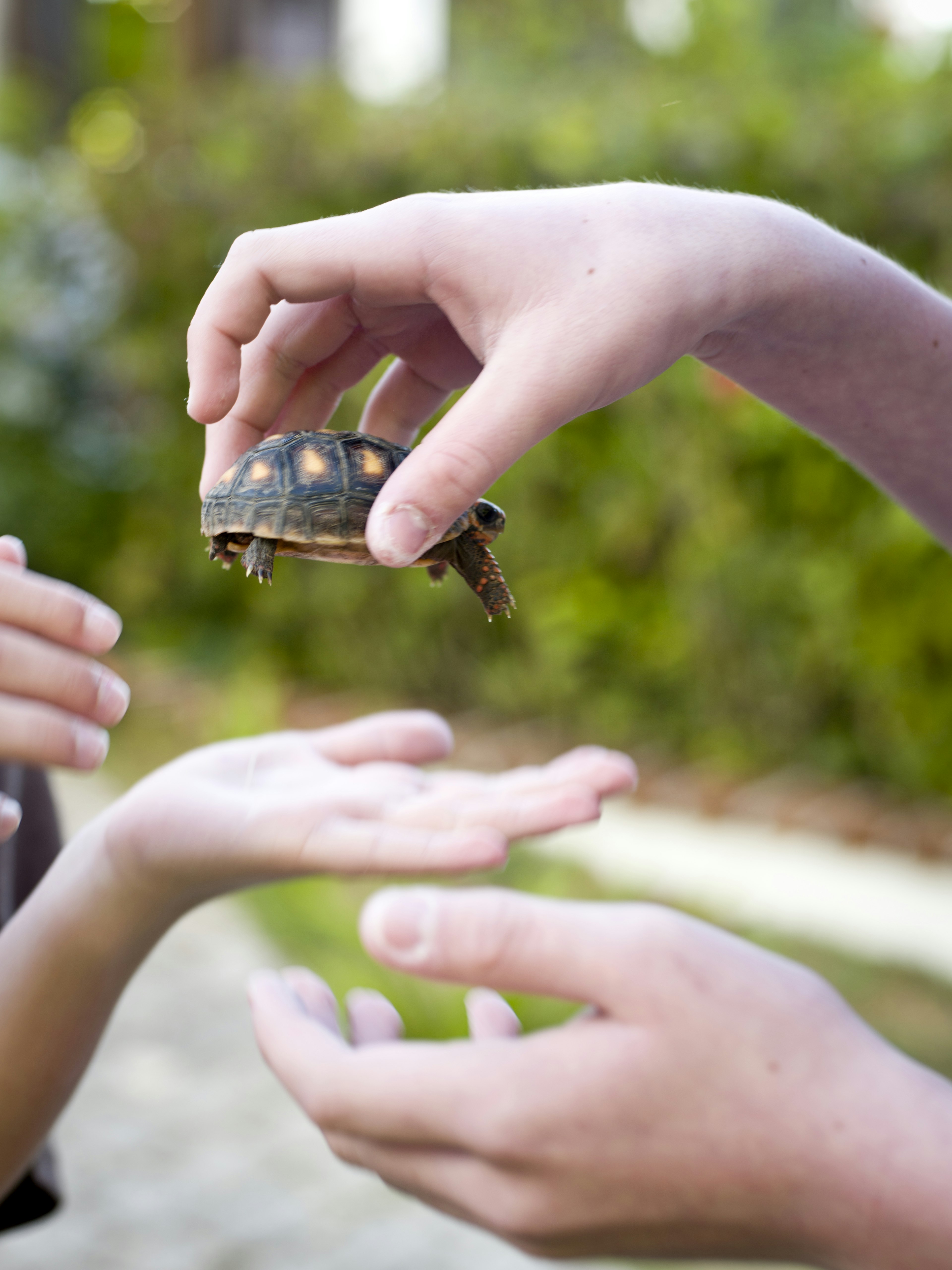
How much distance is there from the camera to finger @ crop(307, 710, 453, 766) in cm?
132

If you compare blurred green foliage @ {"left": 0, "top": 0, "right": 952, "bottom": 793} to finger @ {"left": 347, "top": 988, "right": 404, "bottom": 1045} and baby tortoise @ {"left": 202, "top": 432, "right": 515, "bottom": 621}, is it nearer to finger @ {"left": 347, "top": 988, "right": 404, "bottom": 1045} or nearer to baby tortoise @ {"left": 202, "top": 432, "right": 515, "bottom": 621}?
baby tortoise @ {"left": 202, "top": 432, "right": 515, "bottom": 621}

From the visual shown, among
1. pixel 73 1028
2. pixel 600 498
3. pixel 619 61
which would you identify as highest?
pixel 619 61

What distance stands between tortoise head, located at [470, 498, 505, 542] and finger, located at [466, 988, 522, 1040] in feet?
1.52

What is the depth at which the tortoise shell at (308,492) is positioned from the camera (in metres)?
→ 1.01

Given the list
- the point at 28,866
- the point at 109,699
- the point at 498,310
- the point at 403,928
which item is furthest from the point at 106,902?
the point at 498,310

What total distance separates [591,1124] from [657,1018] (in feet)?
0.31

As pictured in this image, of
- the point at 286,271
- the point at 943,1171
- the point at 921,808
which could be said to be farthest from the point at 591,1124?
the point at 921,808

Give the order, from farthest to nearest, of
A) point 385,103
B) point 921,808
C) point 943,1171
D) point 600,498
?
point 385,103 < point 600,498 < point 921,808 < point 943,1171

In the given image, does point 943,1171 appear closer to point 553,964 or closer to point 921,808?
point 553,964

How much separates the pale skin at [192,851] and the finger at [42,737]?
216mm

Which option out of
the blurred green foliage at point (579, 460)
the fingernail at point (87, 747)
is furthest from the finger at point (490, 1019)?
the blurred green foliage at point (579, 460)

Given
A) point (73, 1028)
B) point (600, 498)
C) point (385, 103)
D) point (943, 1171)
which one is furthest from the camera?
point (385, 103)

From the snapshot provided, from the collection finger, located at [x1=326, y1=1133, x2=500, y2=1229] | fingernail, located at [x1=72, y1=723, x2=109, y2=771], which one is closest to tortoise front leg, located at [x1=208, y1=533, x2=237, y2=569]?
fingernail, located at [x1=72, y1=723, x2=109, y2=771]

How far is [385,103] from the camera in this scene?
4.59 m
